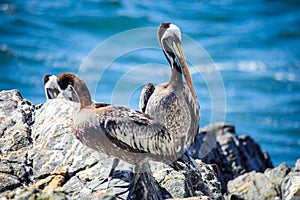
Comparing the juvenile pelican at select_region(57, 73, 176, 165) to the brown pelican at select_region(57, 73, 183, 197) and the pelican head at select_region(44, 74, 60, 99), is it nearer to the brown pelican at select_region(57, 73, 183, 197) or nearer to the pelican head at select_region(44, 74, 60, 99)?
the brown pelican at select_region(57, 73, 183, 197)

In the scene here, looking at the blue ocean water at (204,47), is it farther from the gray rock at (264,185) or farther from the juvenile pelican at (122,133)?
the juvenile pelican at (122,133)

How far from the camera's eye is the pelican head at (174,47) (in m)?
11.0

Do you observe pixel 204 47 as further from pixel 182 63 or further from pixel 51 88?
pixel 182 63

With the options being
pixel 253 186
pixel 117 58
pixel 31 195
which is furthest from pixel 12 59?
pixel 31 195

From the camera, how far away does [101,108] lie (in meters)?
9.77

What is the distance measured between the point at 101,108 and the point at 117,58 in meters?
22.8

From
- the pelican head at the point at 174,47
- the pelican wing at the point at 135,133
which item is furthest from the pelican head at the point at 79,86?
the pelican head at the point at 174,47

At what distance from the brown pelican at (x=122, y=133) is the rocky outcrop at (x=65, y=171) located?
34 centimetres

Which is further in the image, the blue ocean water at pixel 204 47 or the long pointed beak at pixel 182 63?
the blue ocean water at pixel 204 47

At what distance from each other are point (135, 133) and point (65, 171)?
1296mm

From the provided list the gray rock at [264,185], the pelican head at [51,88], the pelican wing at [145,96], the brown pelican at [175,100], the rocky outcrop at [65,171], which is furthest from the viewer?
the pelican head at [51,88]

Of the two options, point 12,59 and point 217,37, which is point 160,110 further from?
point 217,37

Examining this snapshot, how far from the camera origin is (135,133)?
9.49 metres

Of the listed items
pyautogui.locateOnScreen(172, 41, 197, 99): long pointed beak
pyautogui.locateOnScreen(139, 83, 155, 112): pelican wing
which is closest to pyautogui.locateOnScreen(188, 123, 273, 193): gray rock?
pyautogui.locateOnScreen(139, 83, 155, 112): pelican wing
